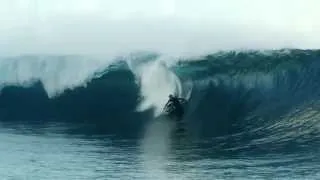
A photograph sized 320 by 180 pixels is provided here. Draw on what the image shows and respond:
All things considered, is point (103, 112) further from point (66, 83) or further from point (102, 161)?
point (102, 161)

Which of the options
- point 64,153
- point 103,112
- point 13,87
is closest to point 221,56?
point 103,112

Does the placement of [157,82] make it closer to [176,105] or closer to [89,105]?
[176,105]

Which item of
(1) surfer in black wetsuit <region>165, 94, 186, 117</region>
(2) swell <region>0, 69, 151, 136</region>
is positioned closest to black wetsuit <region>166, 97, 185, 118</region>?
(1) surfer in black wetsuit <region>165, 94, 186, 117</region>

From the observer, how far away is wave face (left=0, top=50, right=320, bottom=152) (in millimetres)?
5153

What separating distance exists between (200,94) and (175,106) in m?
0.24

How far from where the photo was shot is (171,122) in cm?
529

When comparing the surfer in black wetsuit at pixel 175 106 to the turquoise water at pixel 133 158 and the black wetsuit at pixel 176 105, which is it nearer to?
the black wetsuit at pixel 176 105

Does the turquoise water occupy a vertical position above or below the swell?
below

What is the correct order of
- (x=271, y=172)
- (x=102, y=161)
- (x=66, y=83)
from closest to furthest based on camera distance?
(x=271, y=172) < (x=102, y=161) < (x=66, y=83)

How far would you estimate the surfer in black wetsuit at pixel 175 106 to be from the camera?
530 cm

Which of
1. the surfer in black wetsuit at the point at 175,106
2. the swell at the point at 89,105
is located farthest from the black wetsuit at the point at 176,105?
the swell at the point at 89,105

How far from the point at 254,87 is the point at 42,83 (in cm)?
185

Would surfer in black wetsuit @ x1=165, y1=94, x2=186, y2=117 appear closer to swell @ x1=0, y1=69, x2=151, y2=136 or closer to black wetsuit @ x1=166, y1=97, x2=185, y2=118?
black wetsuit @ x1=166, y1=97, x2=185, y2=118

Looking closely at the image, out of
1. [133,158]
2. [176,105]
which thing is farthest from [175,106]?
[133,158]
